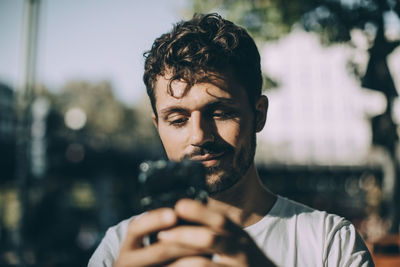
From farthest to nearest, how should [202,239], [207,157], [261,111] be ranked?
1. [261,111]
2. [207,157]
3. [202,239]

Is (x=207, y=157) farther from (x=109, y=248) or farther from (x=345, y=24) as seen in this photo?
(x=345, y=24)

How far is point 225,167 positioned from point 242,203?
21 centimetres

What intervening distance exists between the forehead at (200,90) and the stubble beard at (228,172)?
242 mm

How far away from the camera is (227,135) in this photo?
167 cm

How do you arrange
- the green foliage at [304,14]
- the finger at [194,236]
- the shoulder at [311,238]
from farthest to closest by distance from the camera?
the green foliage at [304,14] → the shoulder at [311,238] → the finger at [194,236]

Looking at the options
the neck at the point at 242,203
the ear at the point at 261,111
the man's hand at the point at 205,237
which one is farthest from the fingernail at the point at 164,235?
the ear at the point at 261,111

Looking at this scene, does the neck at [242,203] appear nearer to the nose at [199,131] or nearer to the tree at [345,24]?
the nose at [199,131]

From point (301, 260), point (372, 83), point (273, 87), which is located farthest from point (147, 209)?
point (273, 87)

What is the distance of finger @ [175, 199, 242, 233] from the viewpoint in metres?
1.03

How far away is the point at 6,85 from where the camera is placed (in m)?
42.8

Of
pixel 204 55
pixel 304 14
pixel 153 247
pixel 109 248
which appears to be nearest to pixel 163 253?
pixel 153 247

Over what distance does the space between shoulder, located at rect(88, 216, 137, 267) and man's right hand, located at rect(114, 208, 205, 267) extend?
68 centimetres

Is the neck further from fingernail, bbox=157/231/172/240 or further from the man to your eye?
fingernail, bbox=157/231/172/240

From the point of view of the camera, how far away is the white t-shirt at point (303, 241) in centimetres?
A: 156
